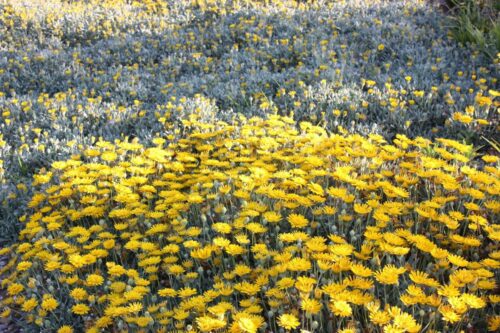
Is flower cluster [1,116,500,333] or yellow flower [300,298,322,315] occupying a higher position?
yellow flower [300,298,322,315]

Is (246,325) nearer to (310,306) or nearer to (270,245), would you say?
(310,306)

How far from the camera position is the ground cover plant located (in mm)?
2303

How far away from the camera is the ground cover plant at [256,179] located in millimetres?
2303

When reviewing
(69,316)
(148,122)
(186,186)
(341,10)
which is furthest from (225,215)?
(341,10)

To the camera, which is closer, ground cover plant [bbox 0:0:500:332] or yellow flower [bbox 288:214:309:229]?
ground cover plant [bbox 0:0:500:332]

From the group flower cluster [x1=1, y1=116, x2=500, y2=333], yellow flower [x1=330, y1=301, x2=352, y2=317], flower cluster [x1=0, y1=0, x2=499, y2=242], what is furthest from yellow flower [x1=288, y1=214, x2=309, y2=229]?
flower cluster [x1=0, y1=0, x2=499, y2=242]

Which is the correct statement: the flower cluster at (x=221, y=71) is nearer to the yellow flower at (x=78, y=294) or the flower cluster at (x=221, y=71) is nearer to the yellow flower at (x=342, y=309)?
the yellow flower at (x=78, y=294)

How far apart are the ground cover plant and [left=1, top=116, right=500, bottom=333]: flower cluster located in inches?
0.6

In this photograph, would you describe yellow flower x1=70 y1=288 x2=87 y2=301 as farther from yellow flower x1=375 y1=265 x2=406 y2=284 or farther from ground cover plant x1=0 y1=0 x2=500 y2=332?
yellow flower x1=375 y1=265 x2=406 y2=284

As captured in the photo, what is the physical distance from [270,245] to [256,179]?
435mm

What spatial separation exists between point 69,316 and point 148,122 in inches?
111

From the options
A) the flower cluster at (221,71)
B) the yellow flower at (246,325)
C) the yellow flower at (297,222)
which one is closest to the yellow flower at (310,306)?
the yellow flower at (246,325)

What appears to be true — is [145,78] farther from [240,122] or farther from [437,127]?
[437,127]

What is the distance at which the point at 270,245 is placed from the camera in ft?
9.54
